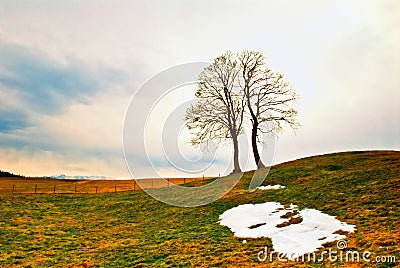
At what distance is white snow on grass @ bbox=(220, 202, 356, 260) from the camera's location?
1942 cm

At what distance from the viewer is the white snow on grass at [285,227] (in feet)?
63.7

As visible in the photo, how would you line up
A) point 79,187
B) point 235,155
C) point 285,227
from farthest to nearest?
point 79,187 < point 235,155 < point 285,227

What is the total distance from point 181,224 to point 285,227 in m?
9.62

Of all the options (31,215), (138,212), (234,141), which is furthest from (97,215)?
(234,141)

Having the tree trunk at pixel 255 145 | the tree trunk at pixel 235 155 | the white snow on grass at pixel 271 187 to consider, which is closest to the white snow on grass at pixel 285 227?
the white snow on grass at pixel 271 187

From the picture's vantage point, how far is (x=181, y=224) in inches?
1154

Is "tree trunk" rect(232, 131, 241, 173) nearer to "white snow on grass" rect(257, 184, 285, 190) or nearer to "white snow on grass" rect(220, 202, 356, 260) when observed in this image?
"white snow on grass" rect(257, 184, 285, 190)

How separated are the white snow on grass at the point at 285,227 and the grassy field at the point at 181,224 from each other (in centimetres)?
82

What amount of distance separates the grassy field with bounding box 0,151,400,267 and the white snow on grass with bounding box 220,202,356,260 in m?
0.82

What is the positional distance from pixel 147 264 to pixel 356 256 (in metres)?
11.2
